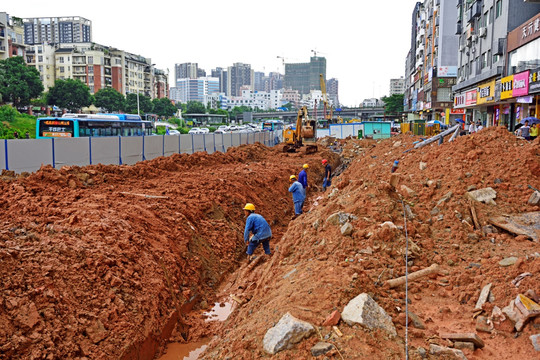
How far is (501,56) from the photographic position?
34969 mm

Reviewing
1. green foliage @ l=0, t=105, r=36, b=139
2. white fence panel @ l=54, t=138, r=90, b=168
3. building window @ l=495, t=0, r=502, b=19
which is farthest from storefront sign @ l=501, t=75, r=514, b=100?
green foliage @ l=0, t=105, r=36, b=139

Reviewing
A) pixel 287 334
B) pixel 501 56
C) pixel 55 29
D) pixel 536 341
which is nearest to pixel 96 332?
pixel 287 334

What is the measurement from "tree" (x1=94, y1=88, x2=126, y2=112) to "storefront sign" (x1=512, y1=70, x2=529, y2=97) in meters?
66.9

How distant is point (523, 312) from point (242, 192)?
40.0 ft

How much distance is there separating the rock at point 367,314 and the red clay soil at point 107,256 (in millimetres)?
3754

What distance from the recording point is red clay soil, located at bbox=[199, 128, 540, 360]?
5.52 meters

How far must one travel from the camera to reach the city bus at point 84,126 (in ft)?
91.1

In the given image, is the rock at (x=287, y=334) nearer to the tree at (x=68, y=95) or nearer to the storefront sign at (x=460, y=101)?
the storefront sign at (x=460, y=101)

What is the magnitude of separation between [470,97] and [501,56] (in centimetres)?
738

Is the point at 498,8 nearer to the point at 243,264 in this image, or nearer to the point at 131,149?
the point at 131,149

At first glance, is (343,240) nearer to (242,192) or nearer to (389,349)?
(389,349)

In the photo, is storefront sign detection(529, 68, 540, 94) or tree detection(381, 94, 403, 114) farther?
tree detection(381, 94, 403, 114)

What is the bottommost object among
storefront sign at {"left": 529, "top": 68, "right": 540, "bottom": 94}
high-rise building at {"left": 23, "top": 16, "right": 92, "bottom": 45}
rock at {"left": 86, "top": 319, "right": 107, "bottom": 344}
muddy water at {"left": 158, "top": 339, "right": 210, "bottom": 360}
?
muddy water at {"left": 158, "top": 339, "right": 210, "bottom": 360}

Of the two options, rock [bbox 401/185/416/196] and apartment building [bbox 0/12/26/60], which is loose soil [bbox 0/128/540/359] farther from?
apartment building [bbox 0/12/26/60]
